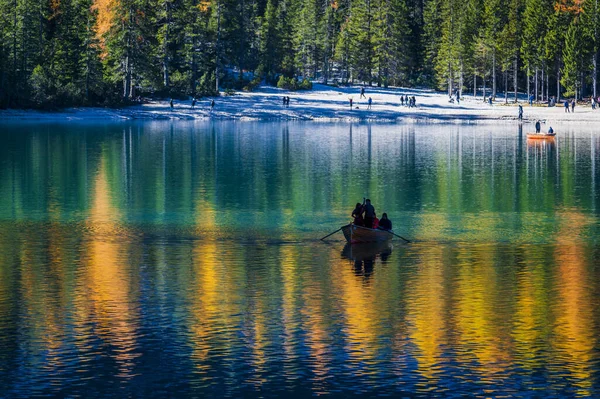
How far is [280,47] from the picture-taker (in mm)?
162125

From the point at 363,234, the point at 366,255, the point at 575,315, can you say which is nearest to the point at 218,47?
the point at 363,234

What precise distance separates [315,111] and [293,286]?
4102 inches

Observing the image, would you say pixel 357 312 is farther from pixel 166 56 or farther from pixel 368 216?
pixel 166 56

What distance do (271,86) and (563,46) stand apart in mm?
41182

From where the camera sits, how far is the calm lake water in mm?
22172

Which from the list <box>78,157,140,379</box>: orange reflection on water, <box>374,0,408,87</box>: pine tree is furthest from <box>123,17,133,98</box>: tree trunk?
<box>78,157,140,379</box>: orange reflection on water

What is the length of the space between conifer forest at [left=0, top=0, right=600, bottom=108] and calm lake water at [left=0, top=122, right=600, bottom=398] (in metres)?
65.3

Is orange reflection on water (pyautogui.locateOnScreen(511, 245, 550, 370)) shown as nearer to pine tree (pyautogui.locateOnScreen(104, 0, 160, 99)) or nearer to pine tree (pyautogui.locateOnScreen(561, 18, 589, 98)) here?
pine tree (pyautogui.locateOnScreen(104, 0, 160, 99))

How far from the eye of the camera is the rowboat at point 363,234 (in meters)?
38.3

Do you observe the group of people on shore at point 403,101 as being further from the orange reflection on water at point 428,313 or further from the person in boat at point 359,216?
the orange reflection on water at point 428,313

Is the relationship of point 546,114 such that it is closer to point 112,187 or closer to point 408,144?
point 408,144

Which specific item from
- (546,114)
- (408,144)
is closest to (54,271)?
(408,144)

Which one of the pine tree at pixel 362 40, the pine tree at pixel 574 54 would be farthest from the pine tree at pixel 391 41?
the pine tree at pixel 574 54

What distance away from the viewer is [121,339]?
2492 centimetres
